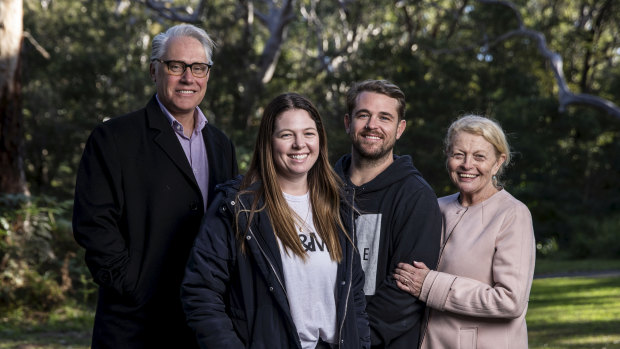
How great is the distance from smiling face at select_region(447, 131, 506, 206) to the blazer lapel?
1.26 meters

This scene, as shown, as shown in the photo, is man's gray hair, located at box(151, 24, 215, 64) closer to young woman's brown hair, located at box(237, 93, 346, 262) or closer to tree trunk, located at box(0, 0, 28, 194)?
young woman's brown hair, located at box(237, 93, 346, 262)

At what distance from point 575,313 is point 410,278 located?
30.3 feet

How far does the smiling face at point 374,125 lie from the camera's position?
3.64 metres

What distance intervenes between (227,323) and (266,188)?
56 centimetres

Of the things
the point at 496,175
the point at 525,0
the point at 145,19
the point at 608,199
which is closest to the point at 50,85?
the point at 145,19

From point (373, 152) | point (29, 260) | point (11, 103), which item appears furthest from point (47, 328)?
point (373, 152)

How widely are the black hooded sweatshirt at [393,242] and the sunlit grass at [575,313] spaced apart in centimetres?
607

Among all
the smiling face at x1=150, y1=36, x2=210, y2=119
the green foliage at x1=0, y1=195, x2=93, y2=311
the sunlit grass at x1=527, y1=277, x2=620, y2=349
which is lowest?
the sunlit grass at x1=527, y1=277, x2=620, y2=349

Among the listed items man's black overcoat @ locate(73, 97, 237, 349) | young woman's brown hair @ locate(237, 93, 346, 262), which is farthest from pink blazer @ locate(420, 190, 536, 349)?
man's black overcoat @ locate(73, 97, 237, 349)

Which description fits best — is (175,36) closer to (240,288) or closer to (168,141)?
(168,141)

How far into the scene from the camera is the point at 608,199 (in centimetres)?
2570

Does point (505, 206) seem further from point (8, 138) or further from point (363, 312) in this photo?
point (8, 138)

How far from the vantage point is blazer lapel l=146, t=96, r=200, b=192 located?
11.8 ft

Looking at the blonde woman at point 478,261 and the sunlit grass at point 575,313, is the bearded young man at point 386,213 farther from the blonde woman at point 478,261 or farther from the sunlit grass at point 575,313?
the sunlit grass at point 575,313
